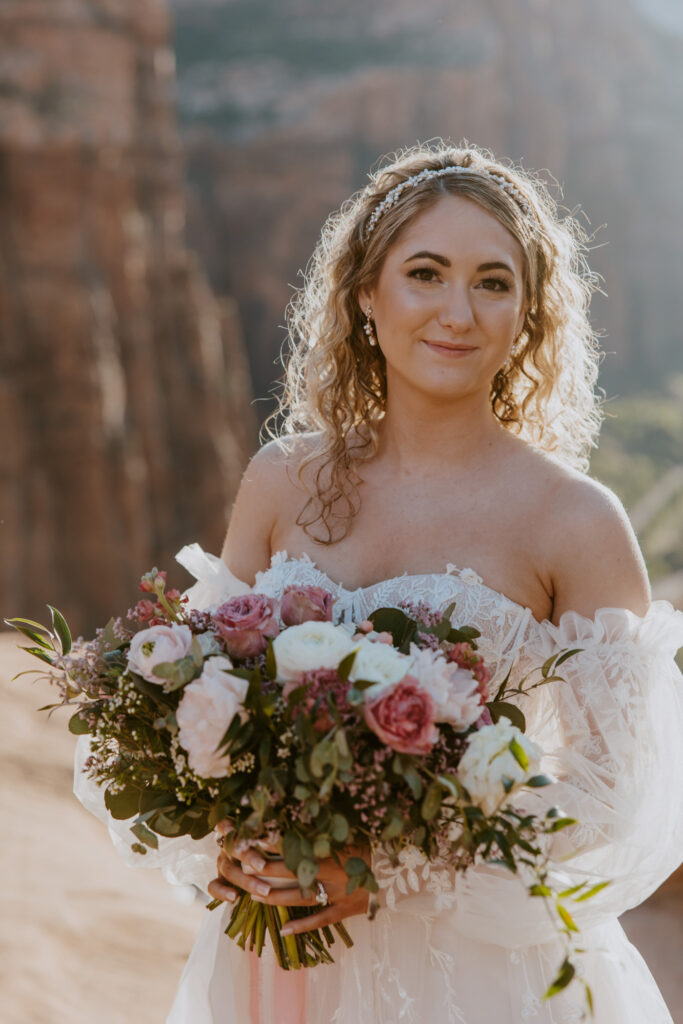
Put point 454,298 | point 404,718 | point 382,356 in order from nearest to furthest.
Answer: point 404,718
point 454,298
point 382,356

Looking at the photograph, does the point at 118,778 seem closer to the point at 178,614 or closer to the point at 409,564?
the point at 178,614

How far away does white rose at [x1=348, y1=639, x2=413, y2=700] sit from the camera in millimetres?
1867

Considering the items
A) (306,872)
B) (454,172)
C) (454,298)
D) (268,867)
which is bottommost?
(268,867)

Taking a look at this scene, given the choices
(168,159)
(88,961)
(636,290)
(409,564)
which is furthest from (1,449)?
(636,290)

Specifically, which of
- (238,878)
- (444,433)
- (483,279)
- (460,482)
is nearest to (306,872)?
(238,878)

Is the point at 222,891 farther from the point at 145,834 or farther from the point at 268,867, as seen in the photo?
the point at 145,834

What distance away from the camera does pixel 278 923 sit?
2223mm

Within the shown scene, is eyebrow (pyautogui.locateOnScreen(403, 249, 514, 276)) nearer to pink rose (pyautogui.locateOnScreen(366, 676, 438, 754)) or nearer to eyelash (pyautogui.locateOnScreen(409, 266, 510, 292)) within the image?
eyelash (pyautogui.locateOnScreen(409, 266, 510, 292))

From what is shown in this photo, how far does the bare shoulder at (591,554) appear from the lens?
93.4 inches

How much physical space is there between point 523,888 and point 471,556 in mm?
729

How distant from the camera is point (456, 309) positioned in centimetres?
246

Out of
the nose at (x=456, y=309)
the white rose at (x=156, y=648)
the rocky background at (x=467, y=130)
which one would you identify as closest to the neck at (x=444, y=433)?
the nose at (x=456, y=309)

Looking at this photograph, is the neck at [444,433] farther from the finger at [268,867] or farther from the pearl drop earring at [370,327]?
the finger at [268,867]

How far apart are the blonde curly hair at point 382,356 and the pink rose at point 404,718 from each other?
2.91 feet
